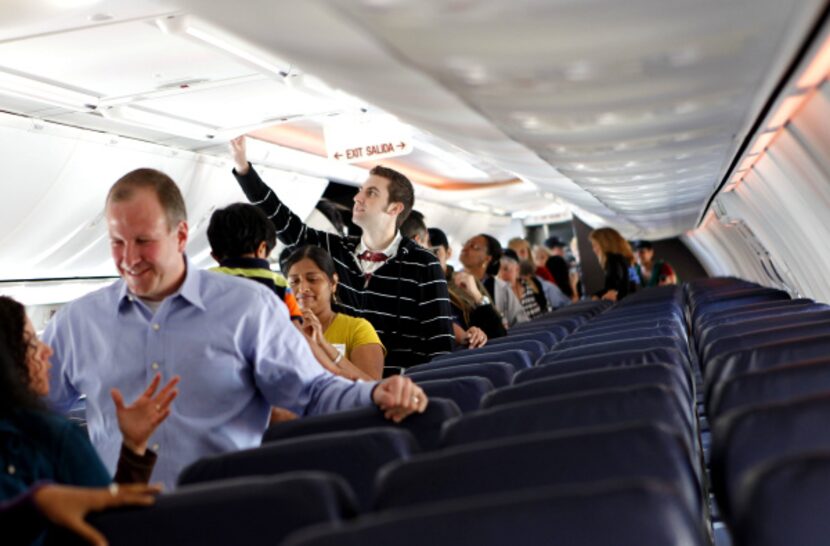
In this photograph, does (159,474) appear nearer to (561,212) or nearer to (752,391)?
(752,391)

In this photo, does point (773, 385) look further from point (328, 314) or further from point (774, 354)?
point (328, 314)

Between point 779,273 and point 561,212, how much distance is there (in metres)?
18.9

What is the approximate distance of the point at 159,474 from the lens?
3.98 meters

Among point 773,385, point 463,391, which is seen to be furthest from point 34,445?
point 773,385

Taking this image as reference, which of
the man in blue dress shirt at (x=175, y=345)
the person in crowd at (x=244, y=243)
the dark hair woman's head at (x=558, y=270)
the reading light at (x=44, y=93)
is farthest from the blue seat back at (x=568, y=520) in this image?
the dark hair woman's head at (x=558, y=270)

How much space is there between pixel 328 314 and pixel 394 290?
2.25ft

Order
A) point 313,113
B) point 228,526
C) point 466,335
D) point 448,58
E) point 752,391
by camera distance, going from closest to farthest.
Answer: point 228,526 → point 752,391 → point 448,58 → point 466,335 → point 313,113

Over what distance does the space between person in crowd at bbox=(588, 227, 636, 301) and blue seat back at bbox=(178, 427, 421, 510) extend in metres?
12.5

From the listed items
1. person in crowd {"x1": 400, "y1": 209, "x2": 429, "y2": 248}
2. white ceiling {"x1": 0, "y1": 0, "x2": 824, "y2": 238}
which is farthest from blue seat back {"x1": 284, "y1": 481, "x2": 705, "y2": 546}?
person in crowd {"x1": 400, "y1": 209, "x2": 429, "y2": 248}

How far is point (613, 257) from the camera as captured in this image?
15.5 meters

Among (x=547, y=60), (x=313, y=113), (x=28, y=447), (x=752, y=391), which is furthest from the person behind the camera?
(x=313, y=113)

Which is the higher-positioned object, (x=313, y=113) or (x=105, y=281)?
(x=313, y=113)

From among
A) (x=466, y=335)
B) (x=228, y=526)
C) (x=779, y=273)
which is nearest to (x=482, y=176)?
(x=779, y=273)

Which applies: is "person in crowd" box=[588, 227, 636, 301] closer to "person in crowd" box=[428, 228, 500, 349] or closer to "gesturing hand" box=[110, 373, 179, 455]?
"person in crowd" box=[428, 228, 500, 349]
